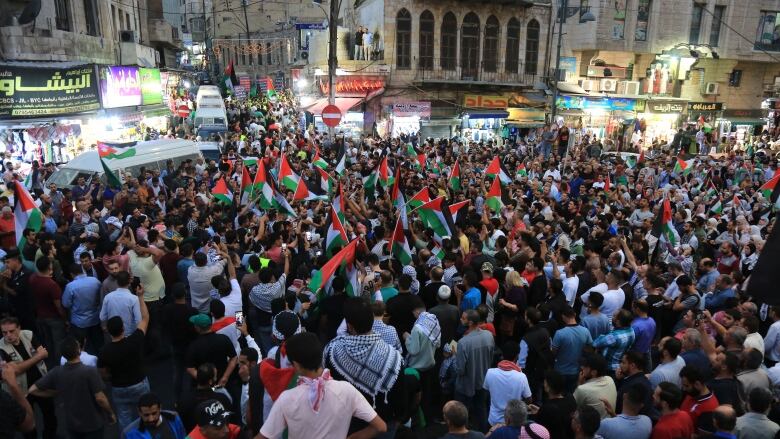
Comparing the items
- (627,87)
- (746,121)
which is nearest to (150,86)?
(627,87)

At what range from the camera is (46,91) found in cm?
1514

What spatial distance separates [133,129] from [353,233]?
15.9 metres

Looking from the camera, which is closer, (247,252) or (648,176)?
(247,252)

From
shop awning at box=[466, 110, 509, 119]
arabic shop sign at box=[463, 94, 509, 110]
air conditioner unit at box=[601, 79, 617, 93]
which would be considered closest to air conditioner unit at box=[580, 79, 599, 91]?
air conditioner unit at box=[601, 79, 617, 93]

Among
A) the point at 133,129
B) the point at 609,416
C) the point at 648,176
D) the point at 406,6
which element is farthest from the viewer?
the point at 406,6

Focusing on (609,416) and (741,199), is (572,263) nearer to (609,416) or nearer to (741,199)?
(609,416)

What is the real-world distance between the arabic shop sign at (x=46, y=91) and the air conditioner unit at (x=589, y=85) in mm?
23142

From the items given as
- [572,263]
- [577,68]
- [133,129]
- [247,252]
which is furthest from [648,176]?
[133,129]

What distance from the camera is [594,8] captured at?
2811cm

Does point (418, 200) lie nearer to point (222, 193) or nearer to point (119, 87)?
point (222, 193)

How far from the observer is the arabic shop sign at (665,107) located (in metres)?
30.6

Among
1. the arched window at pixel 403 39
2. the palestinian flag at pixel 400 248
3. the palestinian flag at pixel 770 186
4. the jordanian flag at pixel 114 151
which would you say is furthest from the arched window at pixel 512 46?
the palestinian flag at pixel 400 248

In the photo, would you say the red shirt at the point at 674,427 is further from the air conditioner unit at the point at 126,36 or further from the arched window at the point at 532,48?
the arched window at the point at 532,48

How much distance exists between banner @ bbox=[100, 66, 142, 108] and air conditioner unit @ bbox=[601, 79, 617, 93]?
2264cm
